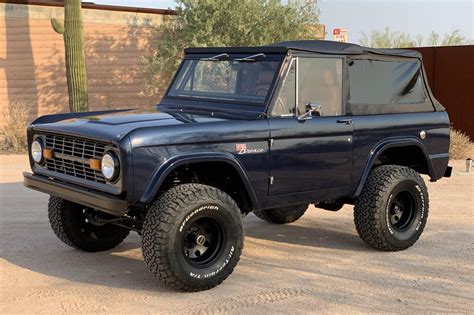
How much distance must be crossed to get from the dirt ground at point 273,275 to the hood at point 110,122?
1177mm

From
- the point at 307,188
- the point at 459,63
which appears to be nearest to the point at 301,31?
the point at 459,63

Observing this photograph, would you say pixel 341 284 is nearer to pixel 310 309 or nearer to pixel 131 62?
pixel 310 309

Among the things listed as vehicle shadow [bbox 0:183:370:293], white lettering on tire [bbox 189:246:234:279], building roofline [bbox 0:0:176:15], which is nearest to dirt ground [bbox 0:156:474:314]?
vehicle shadow [bbox 0:183:370:293]

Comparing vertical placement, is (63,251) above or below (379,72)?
below

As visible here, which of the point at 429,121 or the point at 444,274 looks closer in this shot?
the point at 444,274

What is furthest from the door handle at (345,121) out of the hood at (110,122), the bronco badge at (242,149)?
the hood at (110,122)

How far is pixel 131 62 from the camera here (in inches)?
703

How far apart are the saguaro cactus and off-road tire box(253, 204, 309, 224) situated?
769 cm

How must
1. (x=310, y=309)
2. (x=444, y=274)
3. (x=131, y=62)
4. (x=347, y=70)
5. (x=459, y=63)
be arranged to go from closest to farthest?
(x=310, y=309) → (x=444, y=274) → (x=347, y=70) → (x=459, y=63) → (x=131, y=62)

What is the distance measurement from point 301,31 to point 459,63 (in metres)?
4.42

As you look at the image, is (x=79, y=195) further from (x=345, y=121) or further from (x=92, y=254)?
(x=345, y=121)

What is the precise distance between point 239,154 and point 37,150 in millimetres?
1743

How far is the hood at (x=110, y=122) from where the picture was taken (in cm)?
435

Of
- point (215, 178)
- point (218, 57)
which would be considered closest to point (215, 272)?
point (215, 178)
